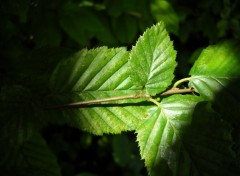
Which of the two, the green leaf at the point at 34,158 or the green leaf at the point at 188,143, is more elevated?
the green leaf at the point at 188,143

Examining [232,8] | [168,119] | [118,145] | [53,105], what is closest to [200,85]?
[168,119]

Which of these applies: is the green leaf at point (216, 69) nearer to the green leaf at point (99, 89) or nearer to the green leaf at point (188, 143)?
the green leaf at point (188, 143)

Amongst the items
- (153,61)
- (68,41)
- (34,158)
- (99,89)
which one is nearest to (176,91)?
(153,61)

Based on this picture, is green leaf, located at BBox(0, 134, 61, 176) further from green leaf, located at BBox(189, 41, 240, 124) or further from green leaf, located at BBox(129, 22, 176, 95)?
green leaf, located at BBox(189, 41, 240, 124)

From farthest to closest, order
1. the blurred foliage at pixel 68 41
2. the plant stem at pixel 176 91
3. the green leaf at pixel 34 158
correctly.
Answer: the green leaf at pixel 34 158
the blurred foliage at pixel 68 41
the plant stem at pixel 176 91

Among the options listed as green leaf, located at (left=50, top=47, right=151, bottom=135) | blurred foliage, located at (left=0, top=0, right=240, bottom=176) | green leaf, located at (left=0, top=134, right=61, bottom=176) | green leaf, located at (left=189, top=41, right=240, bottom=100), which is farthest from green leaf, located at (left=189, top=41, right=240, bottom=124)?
green leaf, located at (left=0, top=134, right=61, bottom=176)

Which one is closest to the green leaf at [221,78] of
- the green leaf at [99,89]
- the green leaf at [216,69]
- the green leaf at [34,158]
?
the green leaf at [216,69]
